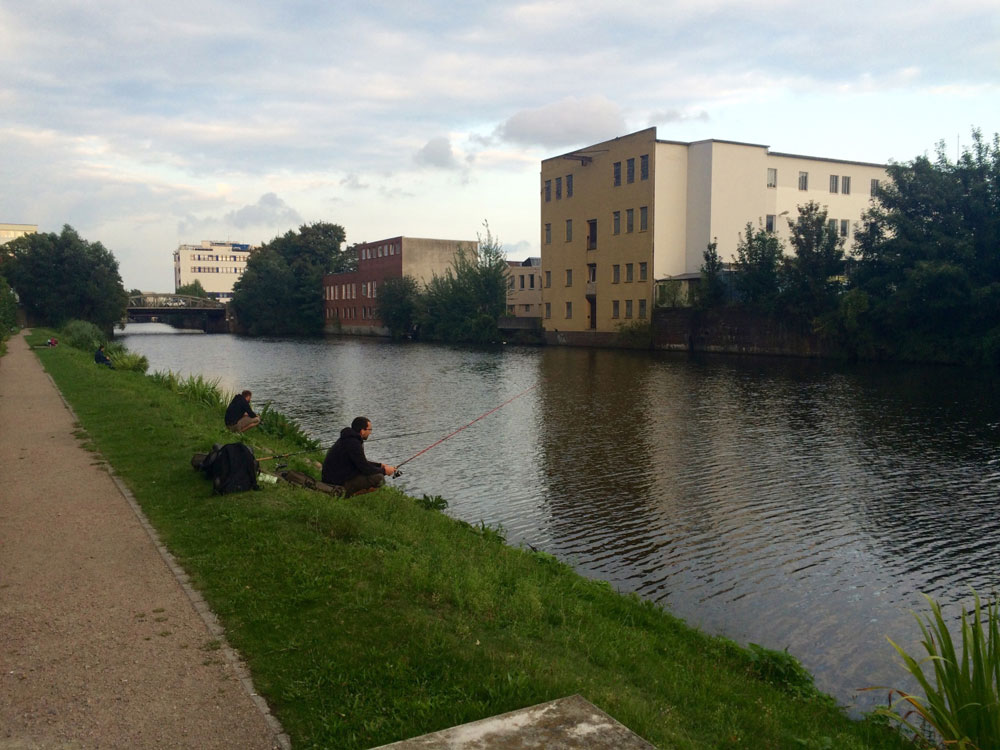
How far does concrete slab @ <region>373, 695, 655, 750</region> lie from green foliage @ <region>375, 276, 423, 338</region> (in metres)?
82.9

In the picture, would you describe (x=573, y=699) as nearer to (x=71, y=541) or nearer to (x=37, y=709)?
(x=37, y=709)

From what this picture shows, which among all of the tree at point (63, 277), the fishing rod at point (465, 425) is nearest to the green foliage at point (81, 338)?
the tree at point (63, 277)

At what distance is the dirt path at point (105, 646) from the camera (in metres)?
4.47

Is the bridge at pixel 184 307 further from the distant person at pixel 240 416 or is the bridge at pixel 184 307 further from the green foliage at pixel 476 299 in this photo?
the distant person at pixel 240 416

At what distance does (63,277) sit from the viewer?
238 ft

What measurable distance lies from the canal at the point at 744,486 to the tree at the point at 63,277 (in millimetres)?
49978

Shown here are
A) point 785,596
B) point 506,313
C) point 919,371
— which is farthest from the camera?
point 506,313

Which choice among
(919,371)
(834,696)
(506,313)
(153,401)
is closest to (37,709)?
(834,696)

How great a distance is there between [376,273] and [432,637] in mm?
96810

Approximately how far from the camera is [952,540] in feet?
37.6

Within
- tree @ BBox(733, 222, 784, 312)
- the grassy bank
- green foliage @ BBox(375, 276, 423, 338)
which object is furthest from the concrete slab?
green foliage @ BBox(375, 276, 423, 338)

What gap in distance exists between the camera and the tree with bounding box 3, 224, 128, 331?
72.1 m

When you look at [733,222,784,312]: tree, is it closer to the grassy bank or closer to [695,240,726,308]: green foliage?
[695,240,726,308]: green foliage

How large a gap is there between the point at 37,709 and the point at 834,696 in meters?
6.17
